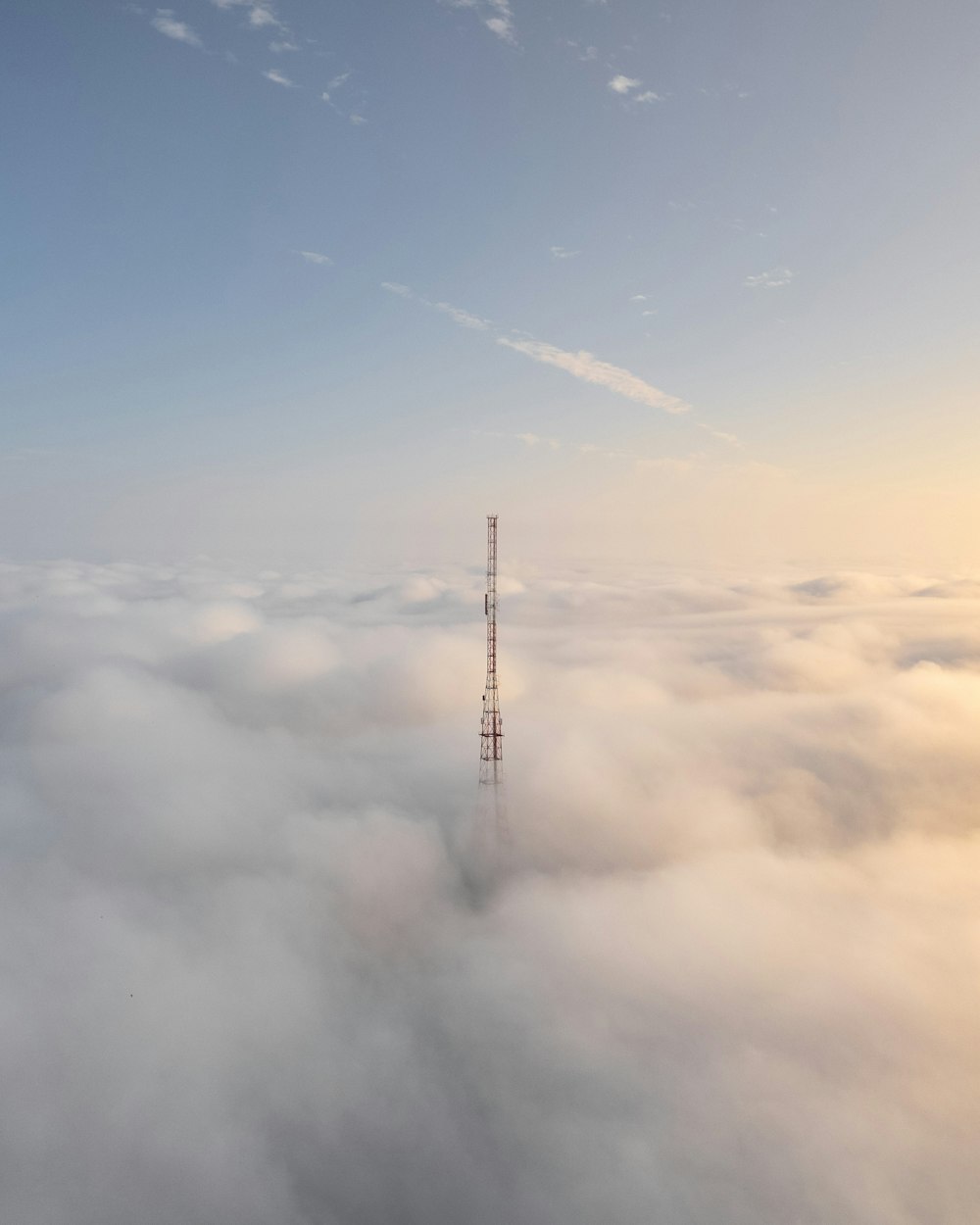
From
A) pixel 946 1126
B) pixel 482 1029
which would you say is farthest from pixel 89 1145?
pixel 946 1126

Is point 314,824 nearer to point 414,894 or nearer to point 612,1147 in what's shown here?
point 414,894

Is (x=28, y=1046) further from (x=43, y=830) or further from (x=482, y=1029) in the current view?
(x=43, y=830)

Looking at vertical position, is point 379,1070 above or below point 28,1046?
below

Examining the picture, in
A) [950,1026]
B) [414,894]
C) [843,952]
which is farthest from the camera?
[414,894]

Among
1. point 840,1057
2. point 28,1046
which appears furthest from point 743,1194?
point 28,1046

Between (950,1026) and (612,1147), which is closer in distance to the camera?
(612,1147)

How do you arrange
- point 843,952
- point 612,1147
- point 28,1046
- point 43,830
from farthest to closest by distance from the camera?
1. point 43,830
2. point 843,952
3. point 28,1046
4. point 612,1147
